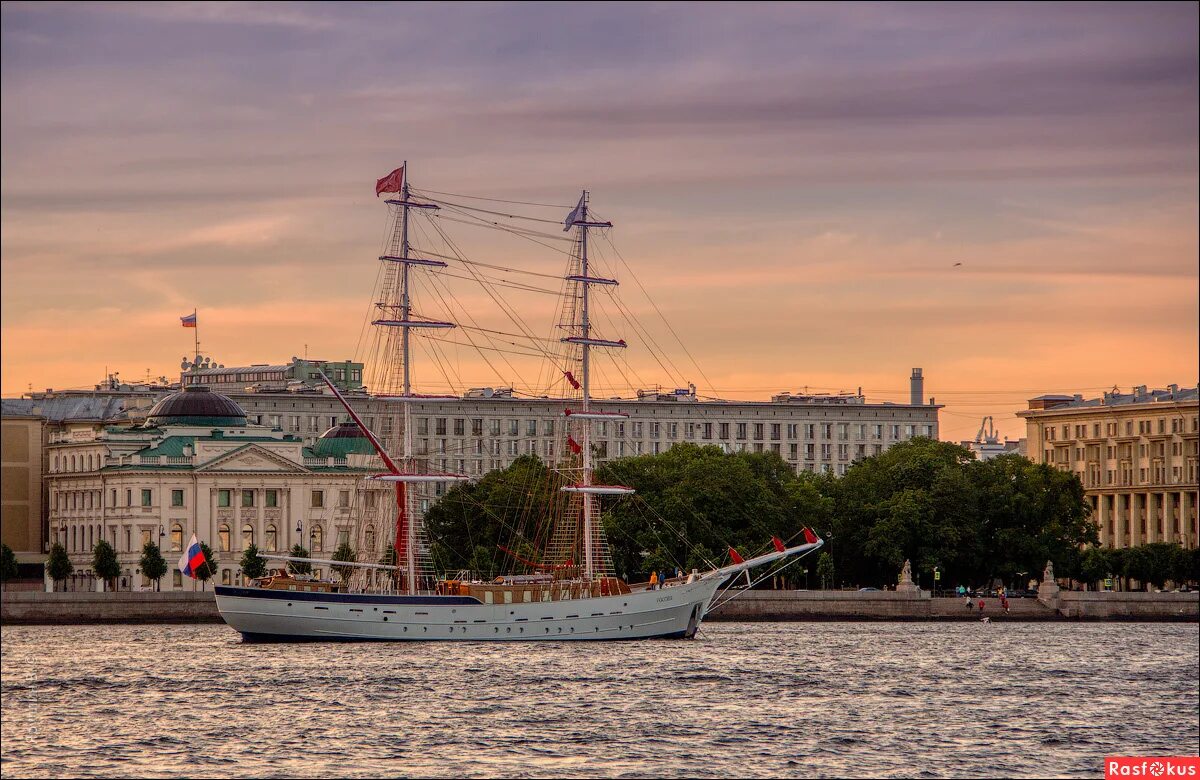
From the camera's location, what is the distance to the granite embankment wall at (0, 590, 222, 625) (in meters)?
152

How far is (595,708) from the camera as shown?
Result: 281ft

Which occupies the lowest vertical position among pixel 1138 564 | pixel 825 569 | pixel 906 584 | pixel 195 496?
pixel 906 584

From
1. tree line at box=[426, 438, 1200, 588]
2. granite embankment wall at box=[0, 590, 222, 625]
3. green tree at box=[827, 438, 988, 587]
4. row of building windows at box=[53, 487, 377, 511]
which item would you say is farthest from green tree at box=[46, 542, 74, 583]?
green tree at box=[827, 438, 988, 587]

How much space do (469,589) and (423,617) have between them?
9.45ft

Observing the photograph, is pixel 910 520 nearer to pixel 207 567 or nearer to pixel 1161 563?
pixel 1161 563

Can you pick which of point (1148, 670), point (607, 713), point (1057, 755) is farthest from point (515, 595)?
point (1057, 755)

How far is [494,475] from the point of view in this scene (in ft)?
566

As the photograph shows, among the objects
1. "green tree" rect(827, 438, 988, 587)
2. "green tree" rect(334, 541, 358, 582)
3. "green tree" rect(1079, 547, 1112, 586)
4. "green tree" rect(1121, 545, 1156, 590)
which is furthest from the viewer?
"green tree" rect(1121, 545, 1156, 590)

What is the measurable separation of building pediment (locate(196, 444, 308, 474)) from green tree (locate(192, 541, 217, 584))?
23.3ft

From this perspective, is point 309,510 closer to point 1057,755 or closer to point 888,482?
point 888,482

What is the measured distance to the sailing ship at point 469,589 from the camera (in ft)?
420

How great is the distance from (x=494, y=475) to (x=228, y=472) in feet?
102

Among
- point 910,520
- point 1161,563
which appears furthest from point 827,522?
point 1161,563

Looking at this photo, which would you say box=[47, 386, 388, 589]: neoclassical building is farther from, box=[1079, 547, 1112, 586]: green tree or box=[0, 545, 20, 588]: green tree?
box=[1079, 547, 1112, 586]: green tree
